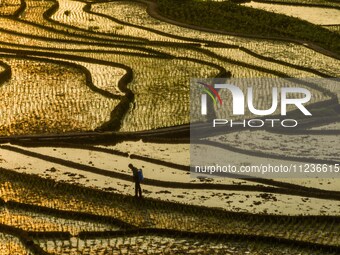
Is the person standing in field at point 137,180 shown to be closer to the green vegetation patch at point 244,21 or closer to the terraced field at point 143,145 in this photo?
the terraced field at point 143,145

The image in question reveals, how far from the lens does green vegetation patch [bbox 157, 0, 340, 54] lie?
19.2 m

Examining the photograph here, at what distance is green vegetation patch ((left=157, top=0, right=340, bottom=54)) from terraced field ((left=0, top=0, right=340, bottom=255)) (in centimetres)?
38

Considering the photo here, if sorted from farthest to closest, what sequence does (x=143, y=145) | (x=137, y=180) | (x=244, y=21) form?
(x=244, y=21)
(x=143, y=145)
(x=137, y=180)

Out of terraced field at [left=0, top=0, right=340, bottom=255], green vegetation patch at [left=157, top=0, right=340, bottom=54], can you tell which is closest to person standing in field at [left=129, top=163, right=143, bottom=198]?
terraced field at [left=0, top=0, right=340, bottom=255]

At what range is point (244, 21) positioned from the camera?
20.3m

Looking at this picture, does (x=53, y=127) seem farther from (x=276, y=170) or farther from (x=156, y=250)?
(x=156, y=250)

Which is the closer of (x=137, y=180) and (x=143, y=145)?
(x=137, y=180)

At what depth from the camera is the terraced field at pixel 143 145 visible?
34.0 feet

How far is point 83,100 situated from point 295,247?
573cm

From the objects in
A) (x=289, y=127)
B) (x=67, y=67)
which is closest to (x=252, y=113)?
(x=289, y=127)

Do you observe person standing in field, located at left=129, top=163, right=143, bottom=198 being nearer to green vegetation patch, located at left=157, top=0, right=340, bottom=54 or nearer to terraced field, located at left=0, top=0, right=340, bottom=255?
terraced field, located at left=0, top=0, right=340, bottom=255

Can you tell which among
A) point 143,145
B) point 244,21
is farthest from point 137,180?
point 244,21

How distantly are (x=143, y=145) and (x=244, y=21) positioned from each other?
7.63 metres

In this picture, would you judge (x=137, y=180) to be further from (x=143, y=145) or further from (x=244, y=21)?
(x=244, y=21)
